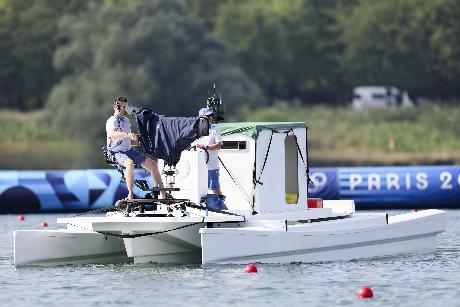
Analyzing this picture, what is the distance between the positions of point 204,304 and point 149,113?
6.34 meters

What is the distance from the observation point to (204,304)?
23766 mm

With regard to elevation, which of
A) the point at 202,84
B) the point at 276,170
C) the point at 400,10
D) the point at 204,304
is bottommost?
the point at 204,304

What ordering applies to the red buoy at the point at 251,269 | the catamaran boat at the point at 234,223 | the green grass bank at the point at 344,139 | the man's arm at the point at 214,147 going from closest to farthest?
the red buoy at the point at 251,269
the catamaran boat at the point at 234,223
the man's arm at the point at 214,147
the green grass bank at the point at 344,139

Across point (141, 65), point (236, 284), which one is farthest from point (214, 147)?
point (141, 65)


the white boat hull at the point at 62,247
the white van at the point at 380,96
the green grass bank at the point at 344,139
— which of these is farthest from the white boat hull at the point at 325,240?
the white van at the point at 380,96

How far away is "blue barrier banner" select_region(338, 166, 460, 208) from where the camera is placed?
43.8 m

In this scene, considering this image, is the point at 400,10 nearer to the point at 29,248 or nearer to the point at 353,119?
the point at 353,119

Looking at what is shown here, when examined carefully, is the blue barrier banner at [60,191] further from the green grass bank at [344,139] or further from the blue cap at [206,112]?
the green grass bank at [344,139]

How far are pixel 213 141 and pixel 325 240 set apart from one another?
277 cm

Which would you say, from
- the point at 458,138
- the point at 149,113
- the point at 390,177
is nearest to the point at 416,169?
the point at 390,177

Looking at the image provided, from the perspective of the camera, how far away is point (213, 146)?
93.5ft

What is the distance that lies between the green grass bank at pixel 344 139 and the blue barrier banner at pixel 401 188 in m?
28.8

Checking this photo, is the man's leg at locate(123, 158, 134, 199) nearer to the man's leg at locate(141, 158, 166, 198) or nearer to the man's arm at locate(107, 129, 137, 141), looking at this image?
the man's leg at locate(141, 158, 166, 198)

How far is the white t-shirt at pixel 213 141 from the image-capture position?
93.8 ft
